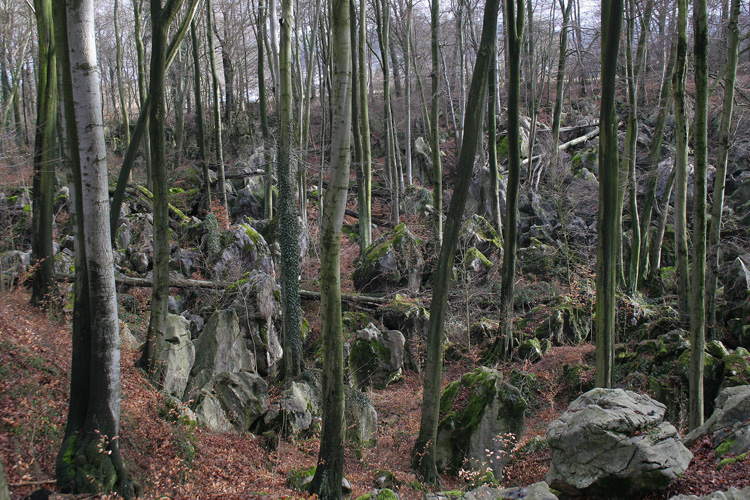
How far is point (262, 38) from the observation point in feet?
66.5

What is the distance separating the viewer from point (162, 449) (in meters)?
5.21

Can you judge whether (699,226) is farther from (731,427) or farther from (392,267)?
(392,267)

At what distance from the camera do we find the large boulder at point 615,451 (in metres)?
4.86

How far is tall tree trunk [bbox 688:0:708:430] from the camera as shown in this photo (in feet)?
21.9

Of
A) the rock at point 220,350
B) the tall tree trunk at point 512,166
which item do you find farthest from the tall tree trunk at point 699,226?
the rock at point 220,350

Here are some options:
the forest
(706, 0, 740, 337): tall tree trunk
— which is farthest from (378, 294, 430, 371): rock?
(706, 0, 740, 337): tall tree trunk

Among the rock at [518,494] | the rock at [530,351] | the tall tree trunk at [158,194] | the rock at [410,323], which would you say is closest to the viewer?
the rock at [518,494]

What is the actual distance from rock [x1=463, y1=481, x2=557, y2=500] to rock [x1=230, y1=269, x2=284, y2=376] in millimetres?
6113

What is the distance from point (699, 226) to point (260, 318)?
27.5 ft

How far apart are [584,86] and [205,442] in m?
32.0

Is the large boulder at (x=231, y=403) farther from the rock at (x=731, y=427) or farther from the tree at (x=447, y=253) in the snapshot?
the rock at (x=731, y=427)

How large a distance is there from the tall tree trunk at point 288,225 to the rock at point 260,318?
0.92 m

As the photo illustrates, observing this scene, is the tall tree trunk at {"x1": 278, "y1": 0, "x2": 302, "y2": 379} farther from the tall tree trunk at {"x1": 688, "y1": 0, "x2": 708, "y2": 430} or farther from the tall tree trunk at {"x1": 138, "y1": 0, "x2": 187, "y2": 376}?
the tall tree trunk at {"x1": 688, "y1": 0, "x2": 708, "y2": 430}

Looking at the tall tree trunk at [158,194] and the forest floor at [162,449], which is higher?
the tall tree trunk at [158,194]
